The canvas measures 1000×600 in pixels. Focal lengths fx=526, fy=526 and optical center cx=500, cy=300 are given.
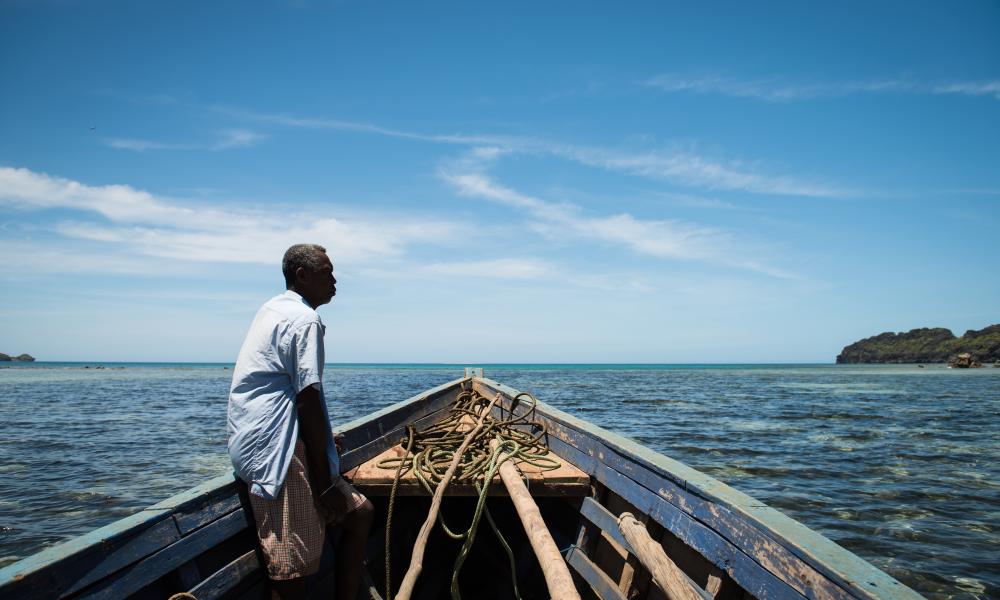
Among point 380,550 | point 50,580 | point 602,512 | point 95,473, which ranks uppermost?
point 50,580

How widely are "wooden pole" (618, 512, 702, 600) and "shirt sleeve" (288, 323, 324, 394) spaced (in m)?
1.47

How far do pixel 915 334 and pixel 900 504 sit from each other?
96.5 meters

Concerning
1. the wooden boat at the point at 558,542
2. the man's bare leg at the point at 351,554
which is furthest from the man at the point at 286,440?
the wooden boat at the point at 558,542

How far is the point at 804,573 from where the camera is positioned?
166cm

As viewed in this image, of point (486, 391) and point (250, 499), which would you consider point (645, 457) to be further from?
point (486, 391)

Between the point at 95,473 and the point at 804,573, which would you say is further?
the point at 95,473

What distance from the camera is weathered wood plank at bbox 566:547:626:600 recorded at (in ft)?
9.03

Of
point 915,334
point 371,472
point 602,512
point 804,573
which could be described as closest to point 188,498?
point 371,472

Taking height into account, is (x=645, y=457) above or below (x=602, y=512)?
above

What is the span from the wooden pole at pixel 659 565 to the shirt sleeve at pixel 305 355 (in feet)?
Answer: 4.83

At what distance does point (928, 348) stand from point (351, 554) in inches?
3882

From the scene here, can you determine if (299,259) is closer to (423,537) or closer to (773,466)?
(423,537)

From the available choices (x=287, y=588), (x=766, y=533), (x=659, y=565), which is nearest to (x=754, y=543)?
(x=766, y=533)

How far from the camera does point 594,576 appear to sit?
9.70 feet
